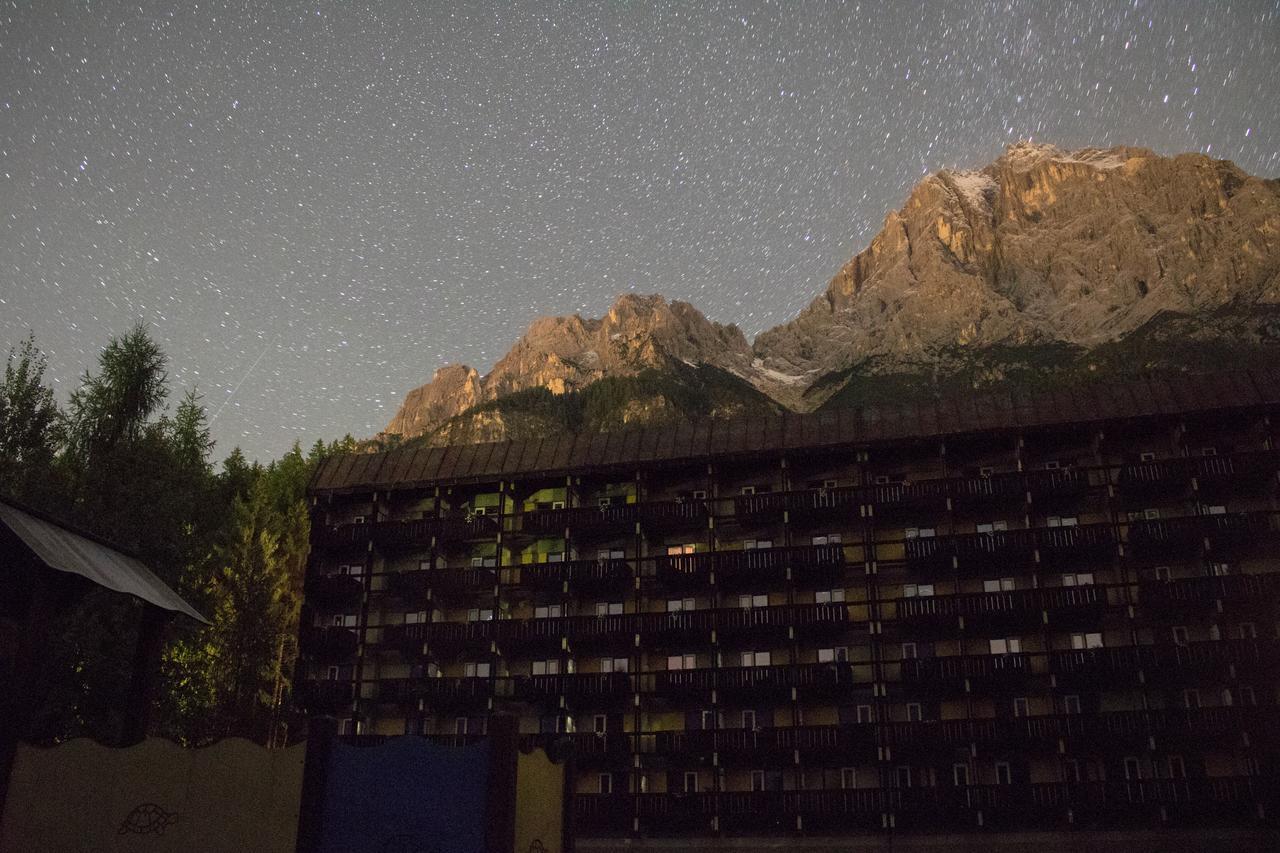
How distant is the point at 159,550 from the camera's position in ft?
165

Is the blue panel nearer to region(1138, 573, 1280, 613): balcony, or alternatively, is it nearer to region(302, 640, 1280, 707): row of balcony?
region(302, 640, 1280, 707): row of balcony

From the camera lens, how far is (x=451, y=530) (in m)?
57.7

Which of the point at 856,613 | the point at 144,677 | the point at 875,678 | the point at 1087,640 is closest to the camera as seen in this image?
the point at 144,677

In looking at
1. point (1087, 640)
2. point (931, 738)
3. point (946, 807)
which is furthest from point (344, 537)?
point (1087, 640)

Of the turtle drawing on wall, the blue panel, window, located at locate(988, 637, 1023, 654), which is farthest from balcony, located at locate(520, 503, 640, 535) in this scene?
the turtle drawing on wall

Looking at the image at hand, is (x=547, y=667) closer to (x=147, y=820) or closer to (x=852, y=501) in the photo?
(x=852, y=501)

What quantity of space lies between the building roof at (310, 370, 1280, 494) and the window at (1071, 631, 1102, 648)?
9980 millimetres

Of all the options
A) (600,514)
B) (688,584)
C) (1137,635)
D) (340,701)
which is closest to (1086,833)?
(1137,635)

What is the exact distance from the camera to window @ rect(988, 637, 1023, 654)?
1997 inches

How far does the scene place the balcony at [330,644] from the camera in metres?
56.8

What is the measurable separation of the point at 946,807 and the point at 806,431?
63.0ft

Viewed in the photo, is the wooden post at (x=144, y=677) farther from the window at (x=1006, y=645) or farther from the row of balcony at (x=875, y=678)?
the window at (x=1006, y=645)

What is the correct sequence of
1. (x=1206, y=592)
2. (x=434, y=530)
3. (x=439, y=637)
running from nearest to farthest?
1. (x=1206, y=592)
2. (x=439, y=637)
3. (x=434, y=530)

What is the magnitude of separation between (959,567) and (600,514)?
1816 centimetres
